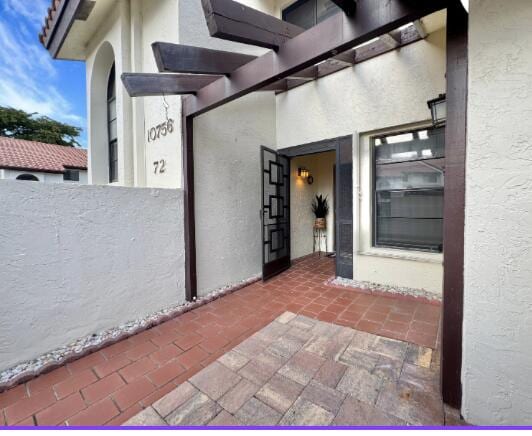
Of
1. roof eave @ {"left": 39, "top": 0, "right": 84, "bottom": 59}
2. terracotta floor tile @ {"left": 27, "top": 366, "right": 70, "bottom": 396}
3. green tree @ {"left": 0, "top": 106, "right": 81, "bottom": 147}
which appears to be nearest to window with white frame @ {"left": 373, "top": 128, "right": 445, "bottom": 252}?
terracotta floor tile @ {"left": 27, "top": 366, "right": 70, "bottom": 396}

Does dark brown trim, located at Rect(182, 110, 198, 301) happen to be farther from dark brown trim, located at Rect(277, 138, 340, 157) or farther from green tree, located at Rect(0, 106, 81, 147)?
green tree, located at Rect(0, 106, 81, 147)

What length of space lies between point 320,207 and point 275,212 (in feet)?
5.59

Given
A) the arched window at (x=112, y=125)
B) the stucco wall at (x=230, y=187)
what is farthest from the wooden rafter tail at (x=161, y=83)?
the arched window at (x=112, y=125)

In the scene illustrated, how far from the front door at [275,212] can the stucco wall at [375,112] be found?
0.62m

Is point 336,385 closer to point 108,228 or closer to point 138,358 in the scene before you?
point 138,358

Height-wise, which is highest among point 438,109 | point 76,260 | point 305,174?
point 438,109

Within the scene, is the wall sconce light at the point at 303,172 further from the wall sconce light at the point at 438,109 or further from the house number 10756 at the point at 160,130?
the wall sconce light at the point at 438,109

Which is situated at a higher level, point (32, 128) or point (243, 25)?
point (32, 128)

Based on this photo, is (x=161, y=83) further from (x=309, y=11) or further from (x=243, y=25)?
(x=309, y=11)

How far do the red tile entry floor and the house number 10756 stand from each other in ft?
7.81

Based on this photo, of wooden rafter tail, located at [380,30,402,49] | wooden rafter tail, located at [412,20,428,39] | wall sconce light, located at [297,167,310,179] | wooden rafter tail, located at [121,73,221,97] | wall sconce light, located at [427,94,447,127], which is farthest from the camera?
wall sconce light, located at [297,167,310,179]

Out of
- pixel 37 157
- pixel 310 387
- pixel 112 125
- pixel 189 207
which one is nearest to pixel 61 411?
pixel 310 387

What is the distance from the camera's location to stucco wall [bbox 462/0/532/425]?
1175mm

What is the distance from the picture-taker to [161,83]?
254 centimetres
